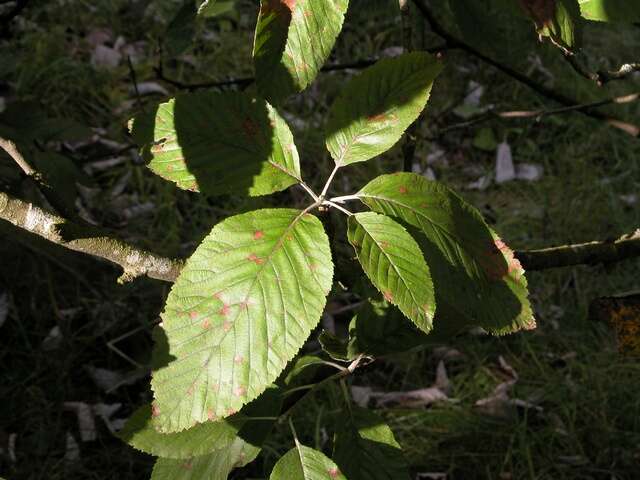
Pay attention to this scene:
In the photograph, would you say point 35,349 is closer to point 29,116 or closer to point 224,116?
point 29,116

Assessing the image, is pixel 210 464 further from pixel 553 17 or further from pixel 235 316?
pixel 553 17

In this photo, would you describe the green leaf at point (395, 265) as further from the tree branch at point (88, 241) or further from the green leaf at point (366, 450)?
the green leaf at point (366, 450)

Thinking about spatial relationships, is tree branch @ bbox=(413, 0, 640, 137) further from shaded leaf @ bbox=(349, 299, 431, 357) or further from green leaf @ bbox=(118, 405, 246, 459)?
green leaf @ bbox=(118, 405, 246, 459)

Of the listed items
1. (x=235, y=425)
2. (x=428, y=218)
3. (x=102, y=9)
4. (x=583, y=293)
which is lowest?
(x=583, y=293)

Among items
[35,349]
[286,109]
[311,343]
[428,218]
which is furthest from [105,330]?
[428,218]

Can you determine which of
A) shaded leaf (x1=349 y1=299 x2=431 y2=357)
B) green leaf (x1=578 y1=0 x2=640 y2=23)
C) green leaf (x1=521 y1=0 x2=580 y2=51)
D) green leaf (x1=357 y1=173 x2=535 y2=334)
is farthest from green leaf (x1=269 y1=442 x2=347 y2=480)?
green leaf (x1=578 y1=0 x2=640 y2=23)

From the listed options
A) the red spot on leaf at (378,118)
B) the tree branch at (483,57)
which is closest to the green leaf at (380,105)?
the red spot on leaf at (378,118)

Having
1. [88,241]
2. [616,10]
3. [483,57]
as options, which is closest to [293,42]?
[88,241]
